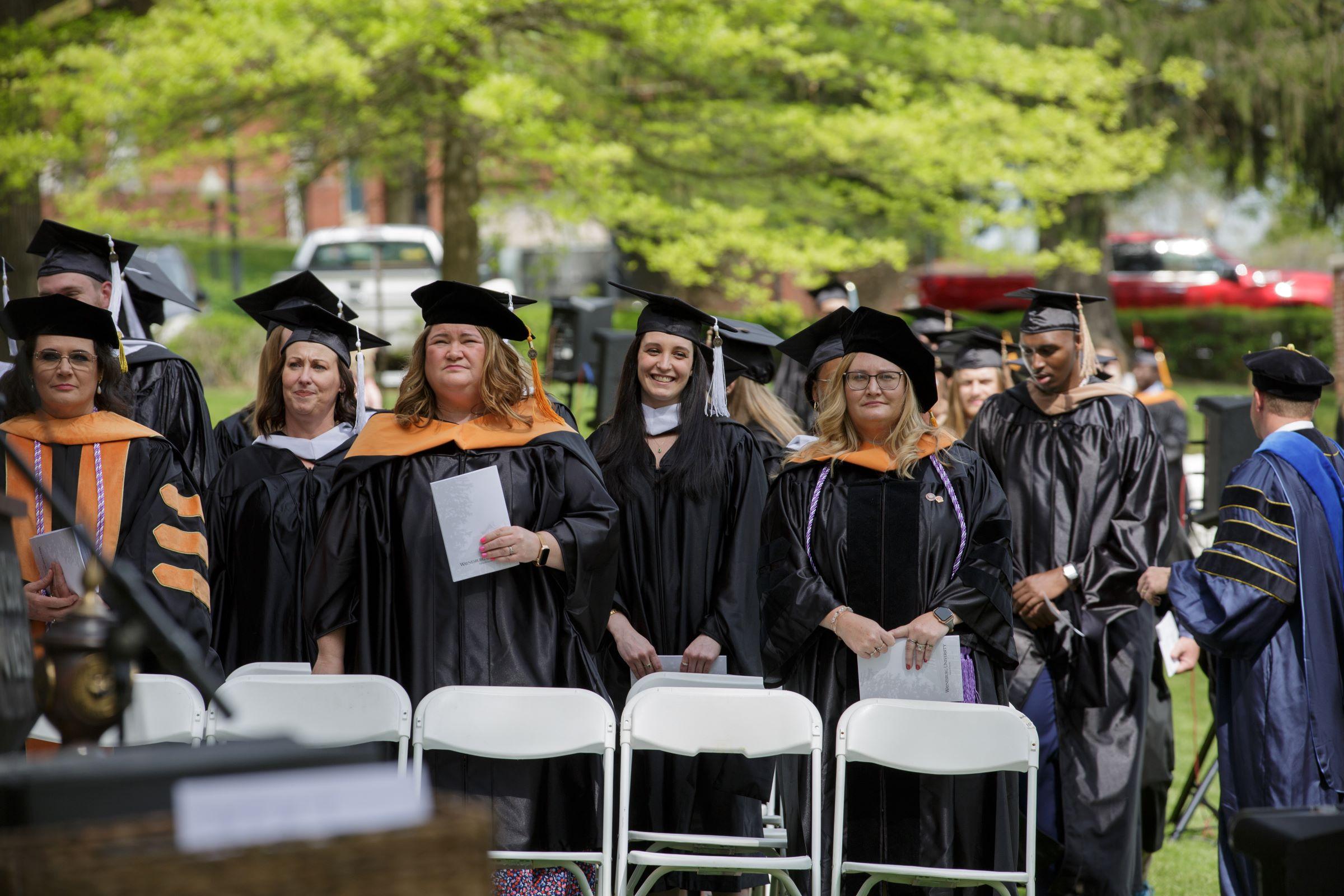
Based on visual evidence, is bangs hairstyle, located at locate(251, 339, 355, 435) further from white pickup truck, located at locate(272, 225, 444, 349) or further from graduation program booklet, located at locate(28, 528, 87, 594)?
white pickup truck, located at locate(272, 225, 444, 349)

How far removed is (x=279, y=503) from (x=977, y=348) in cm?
358

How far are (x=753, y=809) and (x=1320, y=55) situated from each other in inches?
537

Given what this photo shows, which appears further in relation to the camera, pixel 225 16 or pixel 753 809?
pixel 225 16

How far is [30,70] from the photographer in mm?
8820

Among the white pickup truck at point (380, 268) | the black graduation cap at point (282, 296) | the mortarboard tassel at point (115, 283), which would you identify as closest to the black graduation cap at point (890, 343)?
the black graduation cap at point (282, 296)

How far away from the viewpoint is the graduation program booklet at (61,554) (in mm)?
3719

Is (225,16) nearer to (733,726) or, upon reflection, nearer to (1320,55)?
(733,726)

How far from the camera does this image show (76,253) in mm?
5176

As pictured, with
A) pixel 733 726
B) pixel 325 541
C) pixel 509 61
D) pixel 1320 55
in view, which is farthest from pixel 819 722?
pixel 1320 55

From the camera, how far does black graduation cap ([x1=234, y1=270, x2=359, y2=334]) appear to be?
5.16 meters

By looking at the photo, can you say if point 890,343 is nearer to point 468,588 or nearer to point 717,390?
point 717,390

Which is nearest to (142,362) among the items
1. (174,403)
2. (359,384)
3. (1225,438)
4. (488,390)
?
(174,403)

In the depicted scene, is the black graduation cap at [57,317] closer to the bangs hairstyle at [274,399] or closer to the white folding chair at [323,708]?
the bangs hairstyle at [274,399]

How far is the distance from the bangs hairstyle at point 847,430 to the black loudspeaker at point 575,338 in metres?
5.55
